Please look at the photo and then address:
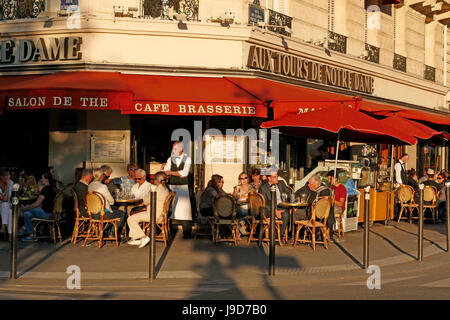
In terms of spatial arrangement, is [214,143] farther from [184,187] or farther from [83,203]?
[83,203]

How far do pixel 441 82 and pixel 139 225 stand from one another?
16381 millimetres

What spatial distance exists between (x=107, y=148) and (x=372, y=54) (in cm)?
922

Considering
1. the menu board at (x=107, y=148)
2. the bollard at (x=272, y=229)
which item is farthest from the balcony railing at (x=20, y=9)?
the bollard at (x=272, y=229)

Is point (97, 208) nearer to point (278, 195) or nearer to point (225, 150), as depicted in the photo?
point (278, 195)

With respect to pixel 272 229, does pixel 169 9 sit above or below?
above

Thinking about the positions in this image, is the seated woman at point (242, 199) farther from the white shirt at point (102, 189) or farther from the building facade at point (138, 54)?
the white shirt at point (102, 189)

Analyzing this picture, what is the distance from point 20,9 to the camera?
14562 millimetres

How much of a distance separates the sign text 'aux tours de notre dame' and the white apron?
12.3 ft

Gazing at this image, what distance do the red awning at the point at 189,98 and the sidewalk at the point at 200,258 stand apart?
2491 mm

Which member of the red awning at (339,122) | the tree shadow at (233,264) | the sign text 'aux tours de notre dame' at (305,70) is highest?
the sign text 'aux tours de notre dame' at (305,70)

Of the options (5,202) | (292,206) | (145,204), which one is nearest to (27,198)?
(5,202)

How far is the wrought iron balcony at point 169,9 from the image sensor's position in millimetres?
14086

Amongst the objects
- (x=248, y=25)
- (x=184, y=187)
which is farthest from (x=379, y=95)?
(x=184, y=187)

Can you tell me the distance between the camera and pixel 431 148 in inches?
960
